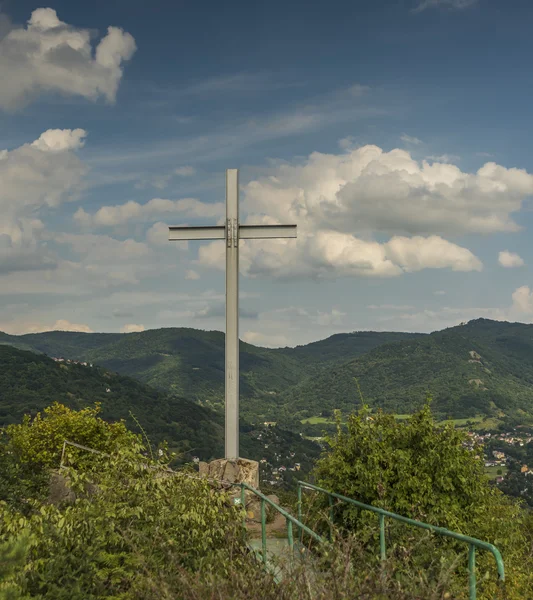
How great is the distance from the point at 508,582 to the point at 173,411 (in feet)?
222

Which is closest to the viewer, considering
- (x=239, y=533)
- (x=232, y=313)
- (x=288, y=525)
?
(x=288, y=525)

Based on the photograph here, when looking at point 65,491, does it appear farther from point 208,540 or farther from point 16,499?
point 208,540

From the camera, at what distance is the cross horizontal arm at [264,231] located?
14.2 m

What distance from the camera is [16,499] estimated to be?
11688 millimetres

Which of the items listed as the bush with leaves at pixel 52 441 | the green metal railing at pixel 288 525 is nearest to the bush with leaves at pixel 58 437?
the bush with leaves at pixel 52 441

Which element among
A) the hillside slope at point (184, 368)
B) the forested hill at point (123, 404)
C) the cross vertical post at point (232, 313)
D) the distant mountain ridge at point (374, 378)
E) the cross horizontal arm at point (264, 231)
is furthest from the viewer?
the hillside slope at point (184, 368)

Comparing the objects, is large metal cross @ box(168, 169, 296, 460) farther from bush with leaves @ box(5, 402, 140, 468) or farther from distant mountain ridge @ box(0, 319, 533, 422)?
distant mountain ridge @ box(0, 319, 533, 422)

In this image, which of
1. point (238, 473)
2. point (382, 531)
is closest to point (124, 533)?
point (382, 531)

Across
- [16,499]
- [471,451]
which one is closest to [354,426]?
[471,451]

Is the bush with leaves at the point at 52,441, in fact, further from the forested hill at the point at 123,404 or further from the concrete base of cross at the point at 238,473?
the forested hill at the point at 123,404

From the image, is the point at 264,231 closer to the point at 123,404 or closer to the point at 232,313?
the point at 232,313

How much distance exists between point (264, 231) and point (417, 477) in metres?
7.11

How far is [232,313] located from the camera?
1413cm

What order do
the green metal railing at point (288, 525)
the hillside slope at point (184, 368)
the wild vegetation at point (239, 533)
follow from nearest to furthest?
the wild vegetation at point (239, 533), the green metal railing at point (288, 525), the hillside slope at point (184, 368)
